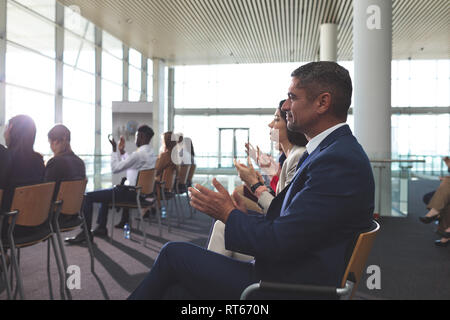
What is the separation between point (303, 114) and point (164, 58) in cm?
1385

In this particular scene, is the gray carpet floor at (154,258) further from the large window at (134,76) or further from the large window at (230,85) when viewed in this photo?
the large window at (230,85)

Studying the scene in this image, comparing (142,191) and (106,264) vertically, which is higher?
(142,191)

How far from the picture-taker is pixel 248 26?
10391mm

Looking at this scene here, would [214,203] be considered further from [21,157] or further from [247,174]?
[21,157]

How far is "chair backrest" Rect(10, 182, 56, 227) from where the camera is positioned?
2.33m

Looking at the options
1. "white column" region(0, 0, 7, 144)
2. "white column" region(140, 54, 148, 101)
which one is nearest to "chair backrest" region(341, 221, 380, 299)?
"white column" region(0, 0, 7, 144)

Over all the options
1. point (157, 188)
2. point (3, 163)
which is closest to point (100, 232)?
point (157, 188)

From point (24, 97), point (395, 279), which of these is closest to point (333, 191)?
point (395, 279)

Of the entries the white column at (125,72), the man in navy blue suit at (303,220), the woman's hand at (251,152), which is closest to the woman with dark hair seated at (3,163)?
the woman's hand at (251,152)

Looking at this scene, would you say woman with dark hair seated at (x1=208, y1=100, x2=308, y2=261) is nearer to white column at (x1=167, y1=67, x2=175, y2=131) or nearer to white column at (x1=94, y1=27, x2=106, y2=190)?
white column at (x1=94, y1=27, x2=106, y2=190)

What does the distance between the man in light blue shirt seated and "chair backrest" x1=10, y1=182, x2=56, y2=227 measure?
192 centimetres

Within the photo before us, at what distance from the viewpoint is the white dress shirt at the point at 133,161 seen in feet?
16.2

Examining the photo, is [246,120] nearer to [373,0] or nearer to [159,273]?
[373,0]

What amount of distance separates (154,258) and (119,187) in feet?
3.59
